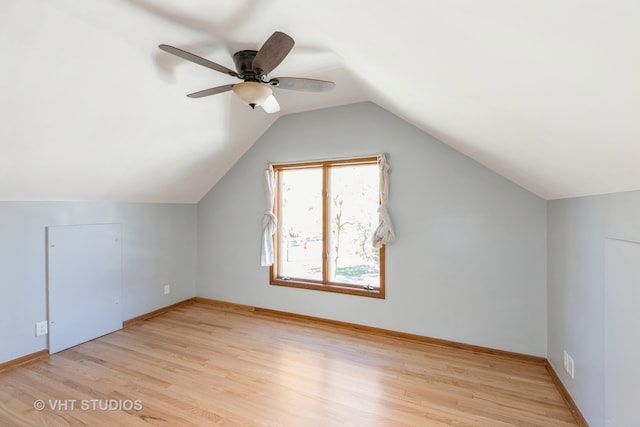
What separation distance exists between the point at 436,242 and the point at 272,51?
2325 millimetres

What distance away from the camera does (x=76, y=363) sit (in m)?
2.50

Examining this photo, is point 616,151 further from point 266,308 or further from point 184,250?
point 184,250

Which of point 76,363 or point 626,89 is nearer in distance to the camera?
point 626,89

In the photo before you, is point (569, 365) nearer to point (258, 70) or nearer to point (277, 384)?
point (277, 384)

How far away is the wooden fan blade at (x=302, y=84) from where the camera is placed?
1888 millimetres

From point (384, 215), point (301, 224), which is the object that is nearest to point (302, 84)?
point (384, 215)

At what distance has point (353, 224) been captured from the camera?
3314 millimetres

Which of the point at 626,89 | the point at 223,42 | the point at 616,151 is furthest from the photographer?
the point at 223,42

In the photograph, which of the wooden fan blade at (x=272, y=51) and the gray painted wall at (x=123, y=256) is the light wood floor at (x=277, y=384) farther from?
the wooden fan blade at (x=272, y=51)

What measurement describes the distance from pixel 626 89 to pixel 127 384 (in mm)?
3314

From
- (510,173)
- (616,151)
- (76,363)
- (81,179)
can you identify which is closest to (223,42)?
(81,179)

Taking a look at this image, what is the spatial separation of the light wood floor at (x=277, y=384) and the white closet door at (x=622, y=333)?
0.51 m

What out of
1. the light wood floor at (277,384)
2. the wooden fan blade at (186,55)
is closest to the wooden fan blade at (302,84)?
the wooden fan blade at (186,55)

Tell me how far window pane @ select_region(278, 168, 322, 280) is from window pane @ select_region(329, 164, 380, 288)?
7.9 inches
